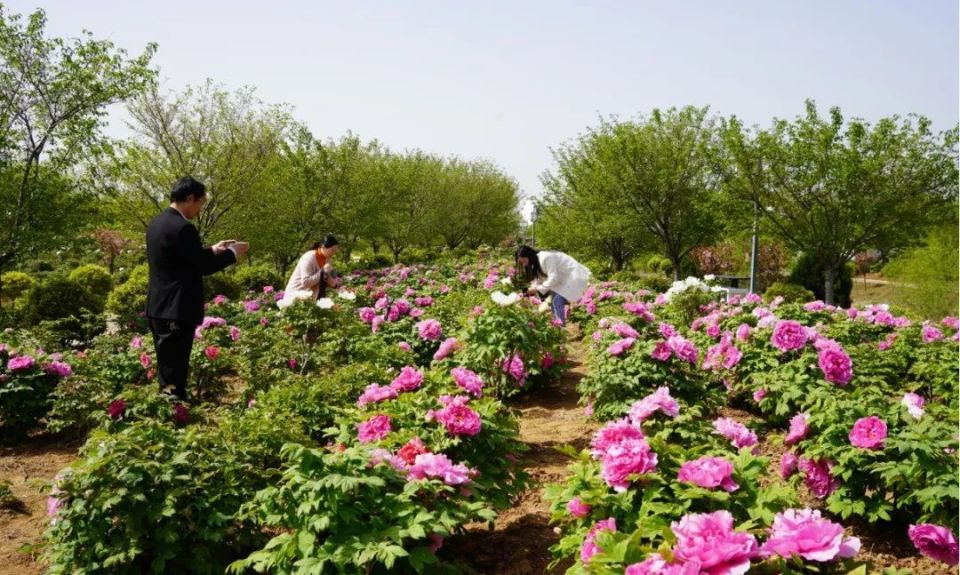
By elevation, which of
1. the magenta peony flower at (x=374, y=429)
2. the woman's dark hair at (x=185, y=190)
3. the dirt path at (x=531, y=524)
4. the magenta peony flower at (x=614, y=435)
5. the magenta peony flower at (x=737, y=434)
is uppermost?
the woman's dark hair at (x=185, y=190)

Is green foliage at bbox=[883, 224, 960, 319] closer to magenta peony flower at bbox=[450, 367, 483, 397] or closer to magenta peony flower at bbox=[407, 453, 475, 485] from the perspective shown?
magenta peony flower at bbox=[450, 367, 483, 397]

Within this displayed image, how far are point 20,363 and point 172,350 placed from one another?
1.75 meters

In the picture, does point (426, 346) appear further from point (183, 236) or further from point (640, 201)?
point (640, 201)

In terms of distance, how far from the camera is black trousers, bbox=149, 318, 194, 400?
4121 mm

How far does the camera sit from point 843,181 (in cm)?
1291

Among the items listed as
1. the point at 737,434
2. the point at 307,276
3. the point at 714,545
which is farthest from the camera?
the point at 307,276

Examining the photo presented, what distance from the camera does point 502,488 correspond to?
2.78m

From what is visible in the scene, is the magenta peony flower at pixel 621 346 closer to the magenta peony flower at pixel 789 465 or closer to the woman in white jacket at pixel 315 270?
the magenta peony flower at pixel 789 465

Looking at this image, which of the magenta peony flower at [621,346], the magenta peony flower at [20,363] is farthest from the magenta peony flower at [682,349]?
the magenta peony flower at [20,363]

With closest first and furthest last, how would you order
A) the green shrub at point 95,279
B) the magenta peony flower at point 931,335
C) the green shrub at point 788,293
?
the magenta peony flower at point 931,335 < the green shrub at point 788,293 < the green shrub at point 95,279

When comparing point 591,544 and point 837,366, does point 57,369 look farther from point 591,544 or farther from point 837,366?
point 837,366

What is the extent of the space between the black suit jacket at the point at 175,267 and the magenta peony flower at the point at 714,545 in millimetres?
3384

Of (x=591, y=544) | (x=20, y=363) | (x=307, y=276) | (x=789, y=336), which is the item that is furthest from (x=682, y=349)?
(x=20, y=363)

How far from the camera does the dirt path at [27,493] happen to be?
2977mm
